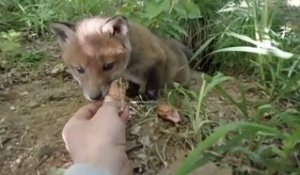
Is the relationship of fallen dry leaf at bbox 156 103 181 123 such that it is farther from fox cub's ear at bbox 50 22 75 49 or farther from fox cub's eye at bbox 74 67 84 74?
fox cub's ear at bbox 50 22 75 49

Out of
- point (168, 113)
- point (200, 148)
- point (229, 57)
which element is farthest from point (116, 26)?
point (200, 148)

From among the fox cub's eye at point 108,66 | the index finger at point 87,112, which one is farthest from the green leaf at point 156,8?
the index finger at point 87,112

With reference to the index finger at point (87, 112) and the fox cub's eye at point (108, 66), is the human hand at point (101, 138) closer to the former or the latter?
the index finger at point (87, 112)

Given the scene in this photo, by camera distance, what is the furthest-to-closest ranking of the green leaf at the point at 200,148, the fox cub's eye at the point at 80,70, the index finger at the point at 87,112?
the fox cub's eye at the point at 80,70 → the index finger at the point at 87,112 → the green leaf at the point at 200,148

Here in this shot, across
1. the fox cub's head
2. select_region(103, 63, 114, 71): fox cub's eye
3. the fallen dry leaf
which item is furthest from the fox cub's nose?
the fallen dry leaf

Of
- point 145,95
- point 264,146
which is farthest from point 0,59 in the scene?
point 264,146

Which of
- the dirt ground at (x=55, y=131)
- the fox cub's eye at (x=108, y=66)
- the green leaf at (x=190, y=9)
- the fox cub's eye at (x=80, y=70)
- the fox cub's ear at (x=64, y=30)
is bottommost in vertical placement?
the dirt ground at (x=55, y=131)

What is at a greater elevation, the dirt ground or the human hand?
the human hand
